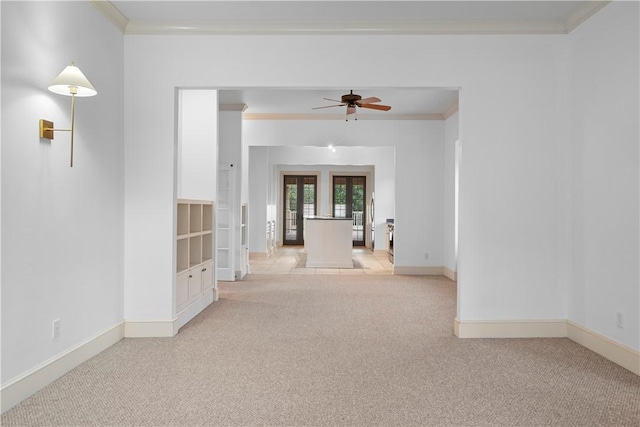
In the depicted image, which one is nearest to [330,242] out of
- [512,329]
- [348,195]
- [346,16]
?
[348,195]

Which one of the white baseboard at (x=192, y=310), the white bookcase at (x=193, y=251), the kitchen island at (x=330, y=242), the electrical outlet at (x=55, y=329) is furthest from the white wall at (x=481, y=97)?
the kitchen island at (x=330, y=242)

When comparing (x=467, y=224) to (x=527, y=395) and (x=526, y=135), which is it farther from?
(x=527, y=395)

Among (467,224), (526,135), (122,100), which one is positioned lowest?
(467,224)

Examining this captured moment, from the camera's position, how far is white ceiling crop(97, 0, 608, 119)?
3643mm

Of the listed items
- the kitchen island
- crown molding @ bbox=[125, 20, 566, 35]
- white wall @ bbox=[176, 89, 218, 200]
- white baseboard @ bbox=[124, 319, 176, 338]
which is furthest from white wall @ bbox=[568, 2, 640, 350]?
the kitchen island

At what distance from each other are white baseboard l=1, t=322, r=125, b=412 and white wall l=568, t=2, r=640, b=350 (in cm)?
393

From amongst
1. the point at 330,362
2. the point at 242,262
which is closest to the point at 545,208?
the point at 330,362

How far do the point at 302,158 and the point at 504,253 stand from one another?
27.5 ft

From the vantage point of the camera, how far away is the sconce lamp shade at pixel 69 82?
108 inches

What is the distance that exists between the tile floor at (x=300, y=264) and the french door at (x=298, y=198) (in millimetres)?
1631

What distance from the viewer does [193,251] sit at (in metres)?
5.17

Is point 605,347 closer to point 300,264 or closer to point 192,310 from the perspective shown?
point 192,310

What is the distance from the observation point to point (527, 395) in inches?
109

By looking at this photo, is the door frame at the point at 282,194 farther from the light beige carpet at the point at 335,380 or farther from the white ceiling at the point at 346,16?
the white ceiling at the point at 346,16
